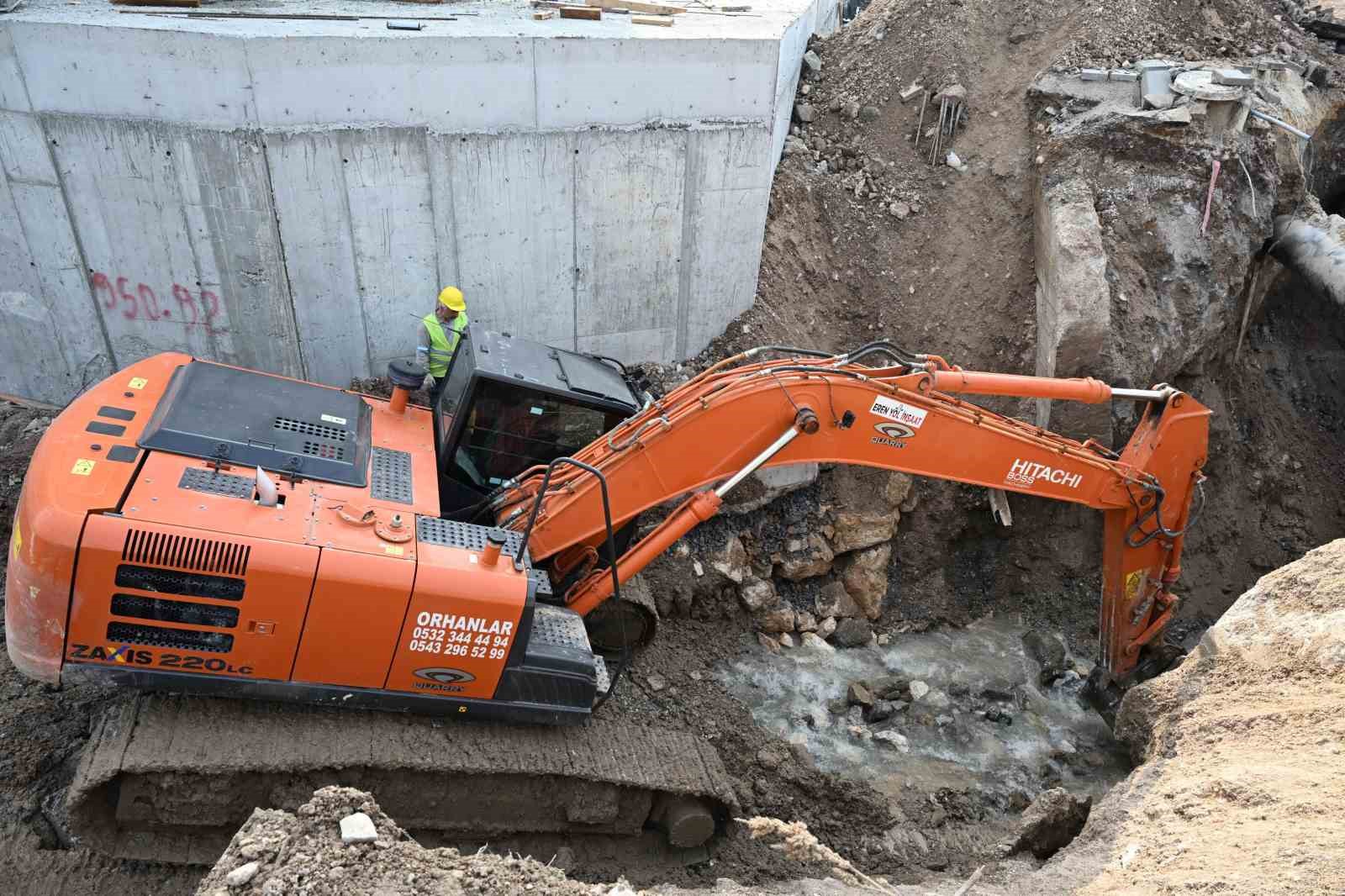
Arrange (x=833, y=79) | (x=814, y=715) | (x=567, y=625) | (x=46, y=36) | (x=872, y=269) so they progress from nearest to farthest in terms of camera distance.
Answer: (x=567, y=625), (x=46, y=36), (x=814, y=715), (x=872, y=269), (x=833, y=79)

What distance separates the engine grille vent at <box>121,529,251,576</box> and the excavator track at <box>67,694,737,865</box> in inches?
36.8

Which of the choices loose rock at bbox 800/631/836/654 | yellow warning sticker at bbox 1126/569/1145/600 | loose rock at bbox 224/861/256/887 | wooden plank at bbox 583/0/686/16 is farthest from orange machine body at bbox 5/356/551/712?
wooden plank at bbox 583/0/686/16

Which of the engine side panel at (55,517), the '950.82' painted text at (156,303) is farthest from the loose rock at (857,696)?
the '950.82' painted text at (156,303)

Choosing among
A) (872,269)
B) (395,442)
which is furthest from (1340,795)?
(872,269)

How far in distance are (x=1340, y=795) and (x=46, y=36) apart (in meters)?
8.97

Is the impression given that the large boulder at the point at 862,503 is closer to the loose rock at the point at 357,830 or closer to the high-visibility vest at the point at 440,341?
the high-visibility vest at the point at 440,341

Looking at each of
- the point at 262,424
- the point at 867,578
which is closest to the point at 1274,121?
the point at 867,578

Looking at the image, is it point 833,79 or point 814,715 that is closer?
point 814,715

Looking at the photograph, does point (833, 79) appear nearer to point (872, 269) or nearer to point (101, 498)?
point (872, 269)

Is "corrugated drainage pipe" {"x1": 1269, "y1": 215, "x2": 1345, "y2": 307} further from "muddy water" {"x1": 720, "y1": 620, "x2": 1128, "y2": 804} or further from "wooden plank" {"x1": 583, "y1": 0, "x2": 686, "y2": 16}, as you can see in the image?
Answer: "wooden plank" {"x1": 583, "y1": 0, "x2": 686, "y2": 16}

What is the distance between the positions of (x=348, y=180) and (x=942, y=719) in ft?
20.5

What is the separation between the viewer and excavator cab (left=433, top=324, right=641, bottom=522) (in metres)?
6.05

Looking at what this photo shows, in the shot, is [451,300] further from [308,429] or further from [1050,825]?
[1050,825]

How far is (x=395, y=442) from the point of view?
629cm
